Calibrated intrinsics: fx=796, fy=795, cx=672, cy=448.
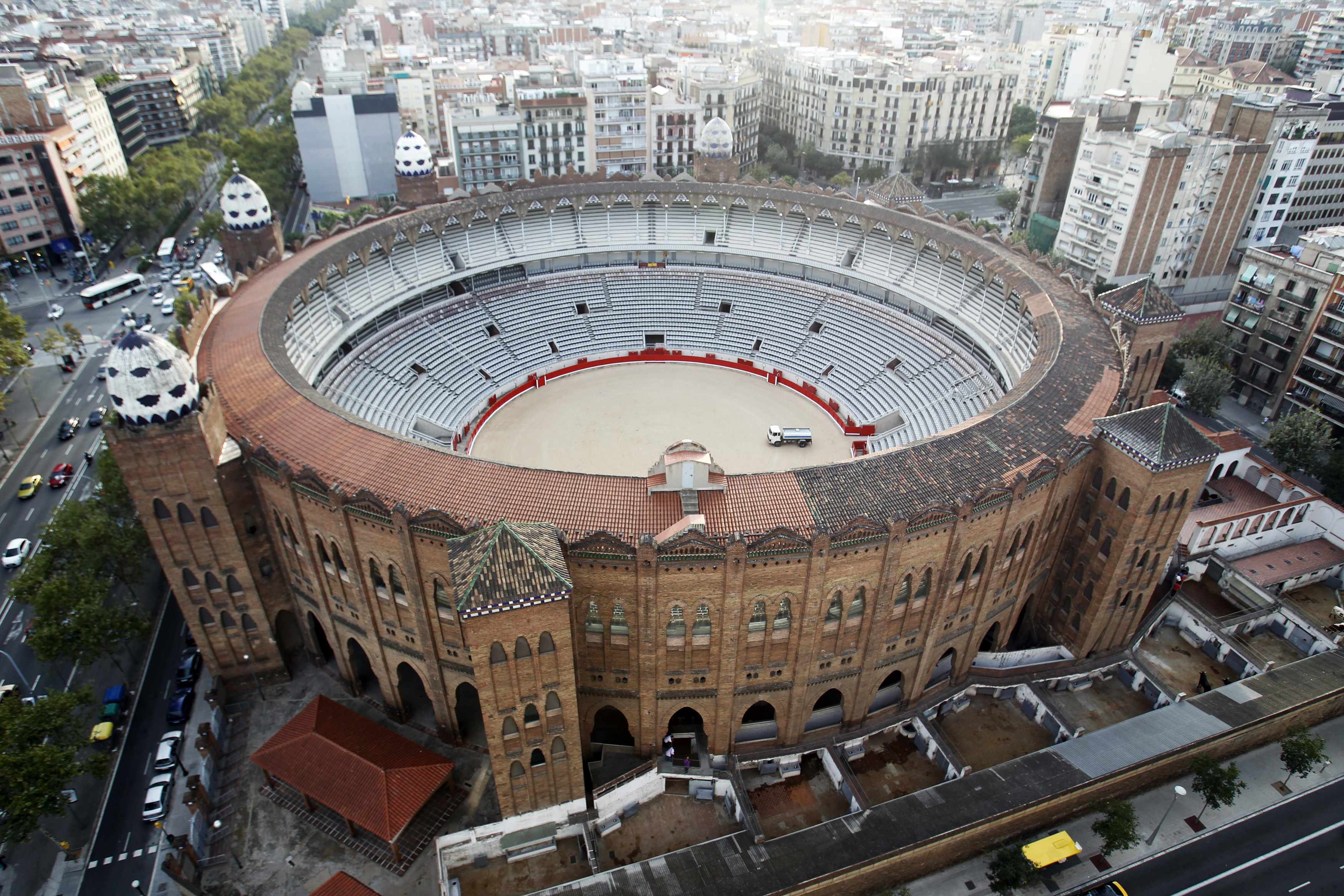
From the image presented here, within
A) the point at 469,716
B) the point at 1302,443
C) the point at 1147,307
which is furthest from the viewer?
the point at 1302,443

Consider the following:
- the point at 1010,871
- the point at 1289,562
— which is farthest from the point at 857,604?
the point at 1289,562

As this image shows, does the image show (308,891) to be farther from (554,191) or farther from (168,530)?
(554,191)

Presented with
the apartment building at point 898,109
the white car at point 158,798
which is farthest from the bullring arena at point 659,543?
the apartment building at point 898,109

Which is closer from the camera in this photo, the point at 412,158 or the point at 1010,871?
the point at 1010,871

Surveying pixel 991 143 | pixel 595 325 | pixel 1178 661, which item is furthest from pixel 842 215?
pixel 991 143

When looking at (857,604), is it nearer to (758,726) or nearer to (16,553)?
(758,726)

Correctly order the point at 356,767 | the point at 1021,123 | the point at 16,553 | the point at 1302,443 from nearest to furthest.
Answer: the point at 356,767 → the point at 16,553 → the point at 1302,443 → the point at 1021,123

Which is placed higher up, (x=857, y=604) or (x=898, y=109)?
(x=898, y=109)
